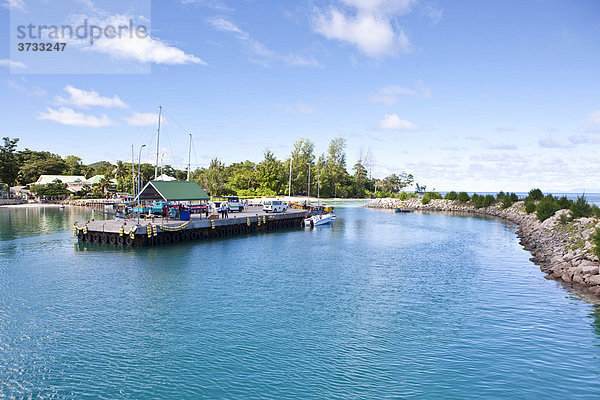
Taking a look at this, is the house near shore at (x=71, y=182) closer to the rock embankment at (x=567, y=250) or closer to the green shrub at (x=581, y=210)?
the rock embankment at (x=567, y=250)

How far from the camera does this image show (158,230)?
44.1m

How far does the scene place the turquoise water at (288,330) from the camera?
1462cm

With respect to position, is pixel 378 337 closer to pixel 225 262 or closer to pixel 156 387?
pixel 156 387

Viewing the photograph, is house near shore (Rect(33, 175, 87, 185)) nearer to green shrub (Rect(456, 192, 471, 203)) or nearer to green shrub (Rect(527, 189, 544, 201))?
green shrub (Rect(456, 192, 471, 203))

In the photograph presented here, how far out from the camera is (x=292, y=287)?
27.9 metres

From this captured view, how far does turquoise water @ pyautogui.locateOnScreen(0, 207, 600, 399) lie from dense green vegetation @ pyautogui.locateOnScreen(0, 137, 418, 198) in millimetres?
97656

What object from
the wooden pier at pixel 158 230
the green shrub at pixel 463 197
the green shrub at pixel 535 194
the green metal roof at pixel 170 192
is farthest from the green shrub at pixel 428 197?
the green metal roof at pixel 170 192

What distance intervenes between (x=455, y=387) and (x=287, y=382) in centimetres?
622

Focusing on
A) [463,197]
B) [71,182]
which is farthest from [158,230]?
[71,182]

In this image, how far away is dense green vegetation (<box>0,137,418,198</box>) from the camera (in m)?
138

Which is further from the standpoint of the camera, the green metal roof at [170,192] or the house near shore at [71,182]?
the house near shore at [71,182]

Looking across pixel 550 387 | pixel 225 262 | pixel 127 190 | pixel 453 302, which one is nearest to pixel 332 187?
pixel 127 190

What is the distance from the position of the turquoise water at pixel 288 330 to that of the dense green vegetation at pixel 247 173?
320 feet

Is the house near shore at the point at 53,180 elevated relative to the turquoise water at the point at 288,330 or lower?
elevated
